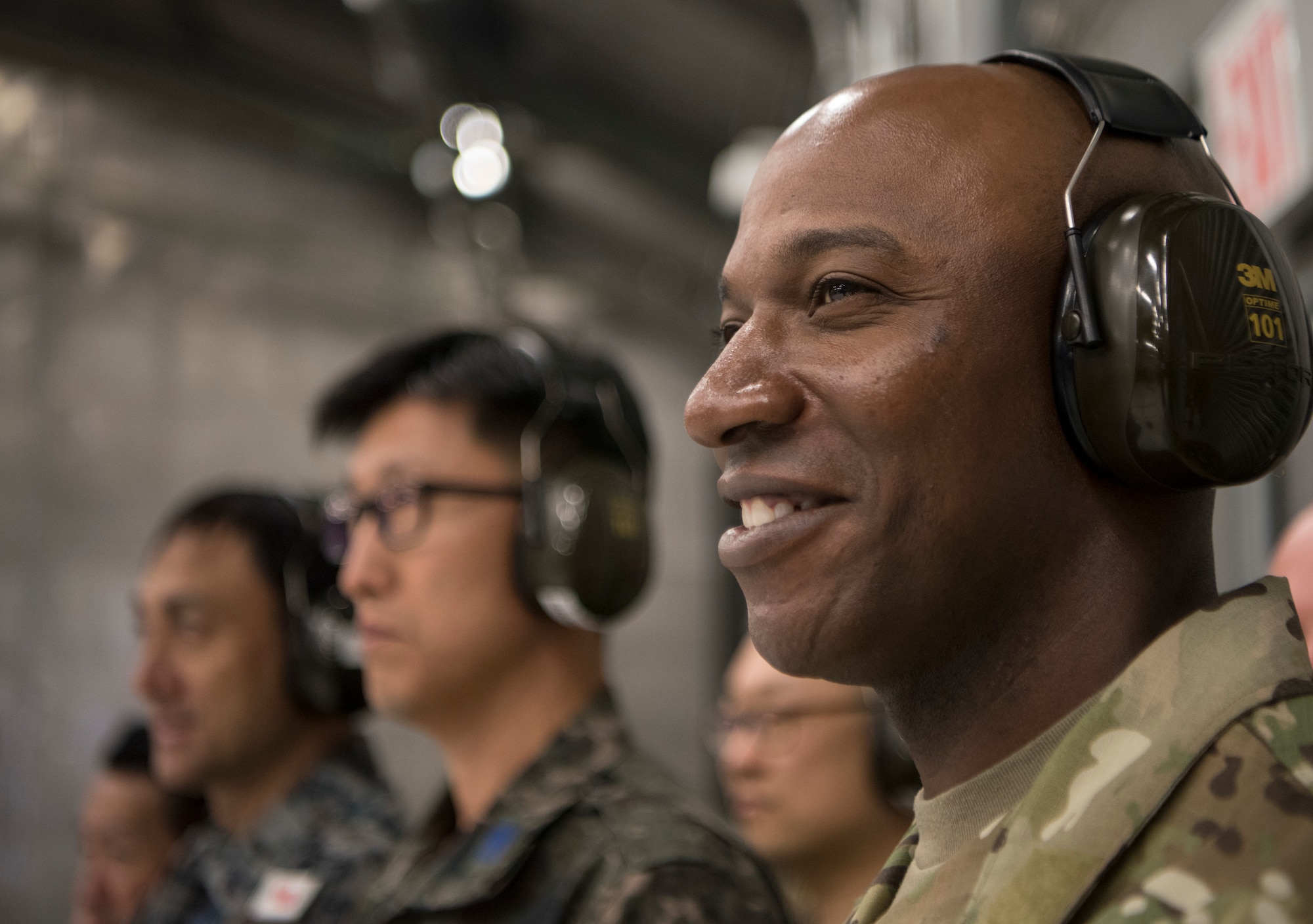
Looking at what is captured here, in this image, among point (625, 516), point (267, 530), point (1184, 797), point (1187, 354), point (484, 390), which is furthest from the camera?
point (267, 530)

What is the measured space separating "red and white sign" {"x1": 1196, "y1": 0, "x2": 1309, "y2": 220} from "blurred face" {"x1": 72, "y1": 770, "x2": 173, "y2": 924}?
2656mm

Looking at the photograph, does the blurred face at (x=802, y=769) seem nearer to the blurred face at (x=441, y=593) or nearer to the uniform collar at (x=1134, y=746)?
the blurred face at (x=441, y=593)

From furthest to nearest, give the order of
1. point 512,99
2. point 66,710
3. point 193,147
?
point 193,147 < point 66,710 < point 512,99

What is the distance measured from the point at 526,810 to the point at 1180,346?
1.07 metres

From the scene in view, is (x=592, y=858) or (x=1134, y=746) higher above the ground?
(x=1134, y=746)

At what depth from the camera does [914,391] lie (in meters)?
0.75

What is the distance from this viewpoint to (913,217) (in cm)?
78

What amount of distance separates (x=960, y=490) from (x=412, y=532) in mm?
1065

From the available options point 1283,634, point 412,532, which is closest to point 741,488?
point 1283,634

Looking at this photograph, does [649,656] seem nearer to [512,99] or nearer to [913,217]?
[512,99]

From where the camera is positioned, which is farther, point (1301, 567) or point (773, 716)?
point (773, 716)

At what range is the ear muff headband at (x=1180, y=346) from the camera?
0.71m

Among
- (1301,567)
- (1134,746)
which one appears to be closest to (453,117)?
(1301,567)

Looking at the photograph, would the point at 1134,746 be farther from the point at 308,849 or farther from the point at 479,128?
the point at 479,128
